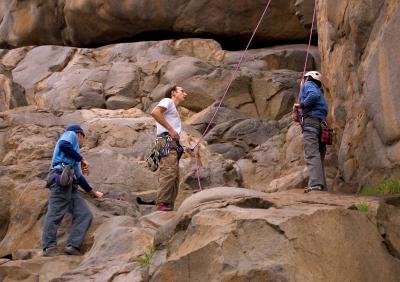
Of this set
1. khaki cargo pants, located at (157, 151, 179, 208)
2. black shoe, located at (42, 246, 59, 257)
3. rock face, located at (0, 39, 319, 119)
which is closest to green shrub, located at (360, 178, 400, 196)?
khaki cargo pants, located at (157, 151, 179, 208)

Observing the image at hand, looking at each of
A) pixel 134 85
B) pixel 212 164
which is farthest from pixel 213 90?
pixel 212 164

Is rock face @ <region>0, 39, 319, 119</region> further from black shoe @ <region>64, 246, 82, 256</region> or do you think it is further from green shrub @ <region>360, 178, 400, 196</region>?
green shrub @ <region>360, 178, 400, 196</region>

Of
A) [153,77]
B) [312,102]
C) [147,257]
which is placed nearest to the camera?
[147,257]

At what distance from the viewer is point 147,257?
34.5ft

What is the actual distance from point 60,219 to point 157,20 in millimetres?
16932

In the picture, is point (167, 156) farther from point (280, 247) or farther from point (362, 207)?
point (280, 247)

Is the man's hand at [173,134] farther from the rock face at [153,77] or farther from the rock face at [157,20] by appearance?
the rock face at [157,20]

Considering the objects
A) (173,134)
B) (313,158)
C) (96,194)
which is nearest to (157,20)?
(96,194)

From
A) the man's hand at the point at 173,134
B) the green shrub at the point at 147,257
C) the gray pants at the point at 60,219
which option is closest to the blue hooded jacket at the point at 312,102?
the man's hand at the point at 173,134

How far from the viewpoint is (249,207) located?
9.99 meters

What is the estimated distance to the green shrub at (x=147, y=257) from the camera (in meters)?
10.4

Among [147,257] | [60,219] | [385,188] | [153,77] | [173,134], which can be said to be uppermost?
[385,188]

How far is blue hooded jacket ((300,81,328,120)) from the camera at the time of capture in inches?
492

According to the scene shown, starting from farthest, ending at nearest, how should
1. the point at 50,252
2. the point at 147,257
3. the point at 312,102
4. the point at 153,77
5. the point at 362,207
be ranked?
1. the point at 153,77
2. the point at 50,252
3. the point at 312,102
4. the point at 147,257
5. the point at 362,207
